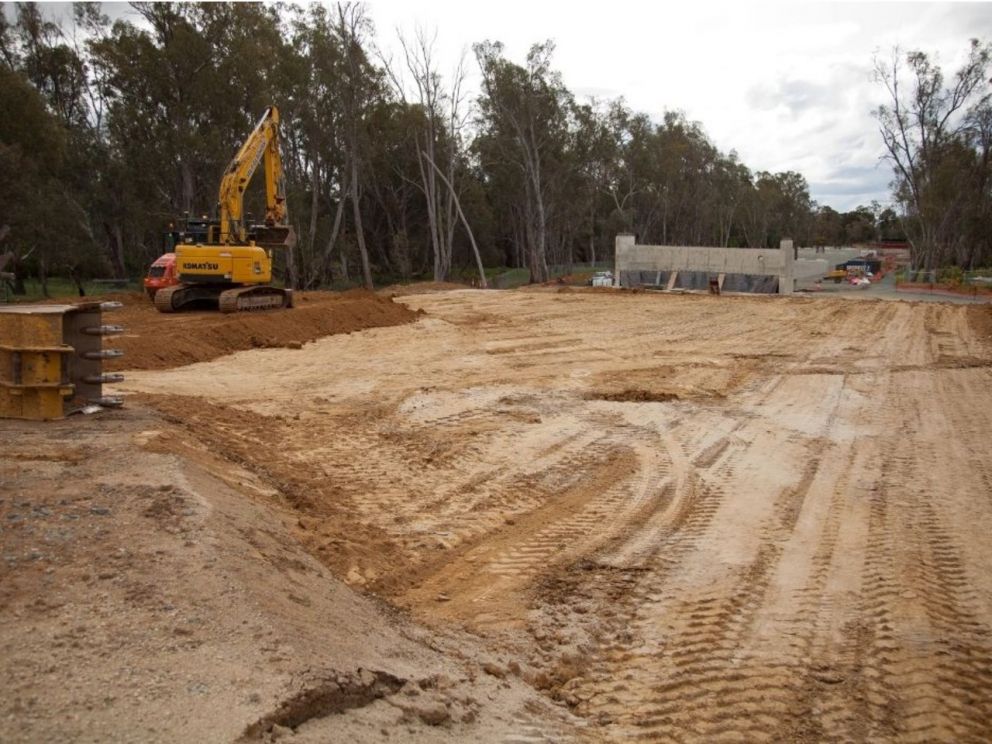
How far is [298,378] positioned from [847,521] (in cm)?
881

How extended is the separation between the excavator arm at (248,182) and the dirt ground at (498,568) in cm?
962

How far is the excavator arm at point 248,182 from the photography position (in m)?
20.0

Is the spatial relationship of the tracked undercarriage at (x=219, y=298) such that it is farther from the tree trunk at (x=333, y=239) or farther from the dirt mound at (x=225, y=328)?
the tree trunk at (x=333, y=239)

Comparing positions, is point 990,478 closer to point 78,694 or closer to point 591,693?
point 591,693

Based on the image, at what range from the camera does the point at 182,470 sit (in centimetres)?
595

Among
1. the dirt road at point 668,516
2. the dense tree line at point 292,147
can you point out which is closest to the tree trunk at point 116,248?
the dense tree line at point 292,147

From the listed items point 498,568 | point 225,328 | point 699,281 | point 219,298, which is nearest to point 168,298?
point 219,298

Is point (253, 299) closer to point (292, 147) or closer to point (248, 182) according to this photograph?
point (248, 182)

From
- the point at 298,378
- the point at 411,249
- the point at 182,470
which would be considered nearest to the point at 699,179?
the point at 411,249

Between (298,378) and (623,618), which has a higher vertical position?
(298,378)

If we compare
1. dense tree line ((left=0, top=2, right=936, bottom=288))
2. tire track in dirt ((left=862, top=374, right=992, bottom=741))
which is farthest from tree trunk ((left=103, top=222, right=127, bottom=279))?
tire track in dirt ((left=862, top=374, right=992, bottom=741))

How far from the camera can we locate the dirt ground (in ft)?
11.3

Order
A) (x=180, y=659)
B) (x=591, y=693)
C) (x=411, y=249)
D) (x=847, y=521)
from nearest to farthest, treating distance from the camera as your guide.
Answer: (x=180, y=659), (x=591, y=693), (x=847, y=521), (x=411, y=249)

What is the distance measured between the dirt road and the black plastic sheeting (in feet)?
65.4
